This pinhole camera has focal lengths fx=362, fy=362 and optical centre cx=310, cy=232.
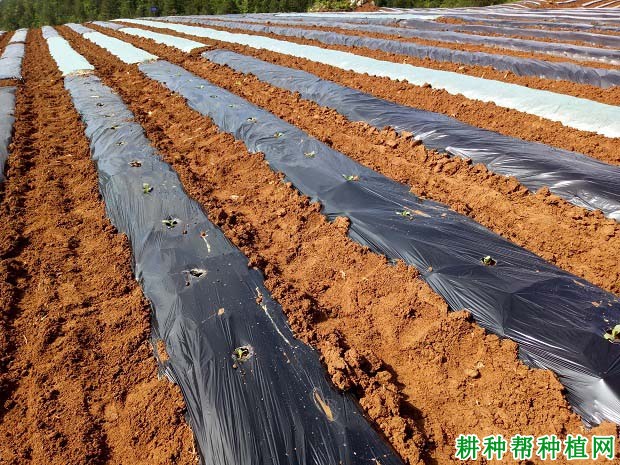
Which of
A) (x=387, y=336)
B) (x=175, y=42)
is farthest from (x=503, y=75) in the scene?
(x=175, y=42)

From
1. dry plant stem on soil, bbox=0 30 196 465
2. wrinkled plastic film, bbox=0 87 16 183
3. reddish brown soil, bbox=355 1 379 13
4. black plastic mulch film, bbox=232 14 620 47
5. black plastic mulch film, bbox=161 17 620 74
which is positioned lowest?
dry plant stem on soil, bbox=0 30 196 465

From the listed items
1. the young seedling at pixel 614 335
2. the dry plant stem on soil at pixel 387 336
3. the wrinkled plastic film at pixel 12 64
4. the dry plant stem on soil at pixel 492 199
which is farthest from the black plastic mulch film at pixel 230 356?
the wrinkled plastic film at pixel 12 64

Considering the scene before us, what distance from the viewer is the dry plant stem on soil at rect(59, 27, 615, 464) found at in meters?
2.48

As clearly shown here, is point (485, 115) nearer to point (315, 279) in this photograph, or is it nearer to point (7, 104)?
point (315, 279)

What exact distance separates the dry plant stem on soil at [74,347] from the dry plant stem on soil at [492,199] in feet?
12.0

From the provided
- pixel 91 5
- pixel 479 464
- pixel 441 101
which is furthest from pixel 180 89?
pixel 91 5

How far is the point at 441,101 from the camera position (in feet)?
23.8

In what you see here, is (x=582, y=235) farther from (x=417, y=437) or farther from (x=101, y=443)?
(x=101, y=443)

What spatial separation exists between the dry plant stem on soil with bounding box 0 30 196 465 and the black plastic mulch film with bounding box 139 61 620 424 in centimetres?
240

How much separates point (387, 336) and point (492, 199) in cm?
252

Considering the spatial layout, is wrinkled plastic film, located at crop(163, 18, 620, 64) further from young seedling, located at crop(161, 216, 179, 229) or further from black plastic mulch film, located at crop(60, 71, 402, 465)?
black plastic mulch film, located at crop(60, 71, 402, 465)

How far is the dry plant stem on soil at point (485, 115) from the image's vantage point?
17.5 ft

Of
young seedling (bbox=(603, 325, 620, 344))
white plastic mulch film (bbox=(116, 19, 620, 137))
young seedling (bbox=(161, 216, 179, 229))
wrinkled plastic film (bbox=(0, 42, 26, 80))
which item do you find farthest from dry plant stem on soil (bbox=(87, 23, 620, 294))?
wrinkled plastic film (bbox=(0, 42, 26, 80))

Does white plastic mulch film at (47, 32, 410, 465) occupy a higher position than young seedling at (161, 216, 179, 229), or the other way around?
young seedling at (161, 216, 179, 229)
